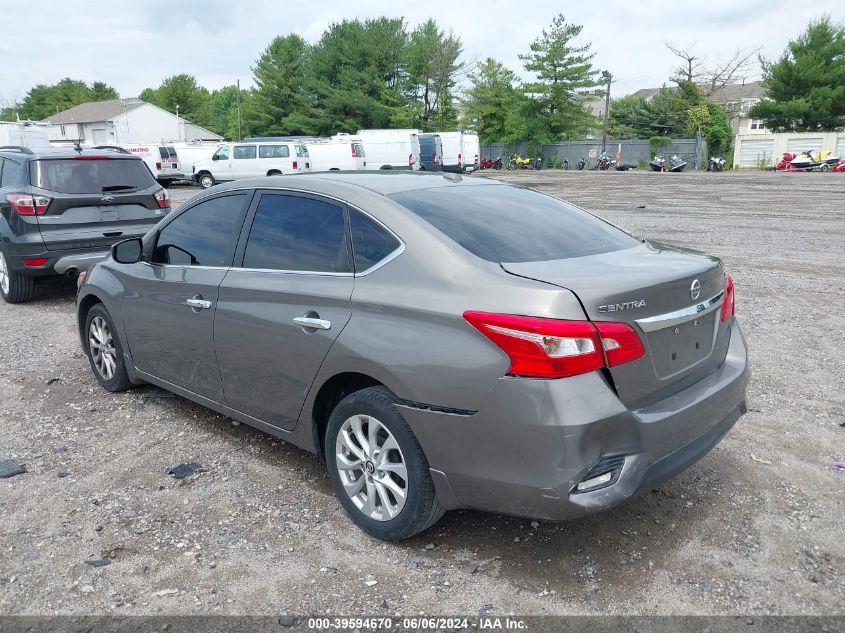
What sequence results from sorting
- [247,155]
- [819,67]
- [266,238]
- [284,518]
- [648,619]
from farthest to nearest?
[819,67] → [247,155] → [266,238] → [284,518] → [648,619]

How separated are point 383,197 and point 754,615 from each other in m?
2.38

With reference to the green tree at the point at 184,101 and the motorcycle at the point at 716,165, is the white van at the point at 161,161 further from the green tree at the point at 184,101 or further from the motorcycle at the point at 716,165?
the green tree at the point at 184,101

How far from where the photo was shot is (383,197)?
11.3 feet

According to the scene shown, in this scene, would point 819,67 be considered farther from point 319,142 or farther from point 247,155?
point 247,155

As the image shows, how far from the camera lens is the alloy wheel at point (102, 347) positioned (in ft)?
16.9

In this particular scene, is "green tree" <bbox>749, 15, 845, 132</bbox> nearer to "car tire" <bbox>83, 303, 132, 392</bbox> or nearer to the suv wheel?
the suv wheel

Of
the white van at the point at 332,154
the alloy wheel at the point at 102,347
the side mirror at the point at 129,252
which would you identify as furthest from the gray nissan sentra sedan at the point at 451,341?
the white van at the point at 332,154

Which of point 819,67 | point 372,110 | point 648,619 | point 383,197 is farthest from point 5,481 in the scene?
point 372,110

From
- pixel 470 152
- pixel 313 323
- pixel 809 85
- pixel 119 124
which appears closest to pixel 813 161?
pixel 809 85

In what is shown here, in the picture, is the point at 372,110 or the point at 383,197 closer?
the point at 383,197

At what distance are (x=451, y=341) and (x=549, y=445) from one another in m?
0.55

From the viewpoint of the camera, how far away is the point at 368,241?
3.32 meters

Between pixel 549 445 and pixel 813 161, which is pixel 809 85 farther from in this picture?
pixel 549 445

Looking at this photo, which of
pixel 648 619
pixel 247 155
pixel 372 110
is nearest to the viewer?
pixel 648 619
